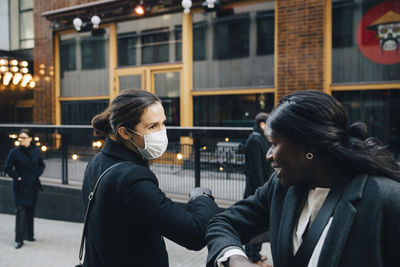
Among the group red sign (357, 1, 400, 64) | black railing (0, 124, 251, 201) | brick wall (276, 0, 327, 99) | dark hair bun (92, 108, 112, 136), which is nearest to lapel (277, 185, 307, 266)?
dark hair bun (92, 108, 112, 136)

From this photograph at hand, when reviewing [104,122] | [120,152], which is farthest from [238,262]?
[104,122]

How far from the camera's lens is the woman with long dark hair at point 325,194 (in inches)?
50.9

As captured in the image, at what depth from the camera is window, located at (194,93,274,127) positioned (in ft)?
30.7

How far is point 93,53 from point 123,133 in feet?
35.2

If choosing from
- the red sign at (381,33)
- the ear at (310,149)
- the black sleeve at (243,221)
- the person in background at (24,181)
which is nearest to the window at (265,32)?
Answer: the red sign at (381,33)

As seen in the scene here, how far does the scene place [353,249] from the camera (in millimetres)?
1308

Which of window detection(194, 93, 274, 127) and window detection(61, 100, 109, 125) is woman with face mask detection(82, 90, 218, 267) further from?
window detection(61, 100, 109, 125)

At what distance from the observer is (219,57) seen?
995 cm

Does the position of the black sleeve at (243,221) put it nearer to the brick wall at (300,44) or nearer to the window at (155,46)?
the brick wall at (300,44)

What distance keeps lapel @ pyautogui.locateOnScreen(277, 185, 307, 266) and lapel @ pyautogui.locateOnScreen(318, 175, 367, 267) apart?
0.58ft

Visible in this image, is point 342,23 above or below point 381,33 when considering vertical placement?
above

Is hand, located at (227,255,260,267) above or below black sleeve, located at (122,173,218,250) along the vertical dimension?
below

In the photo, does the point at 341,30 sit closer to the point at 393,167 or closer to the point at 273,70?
the point at 273,70

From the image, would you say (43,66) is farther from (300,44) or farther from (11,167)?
(300,44)
